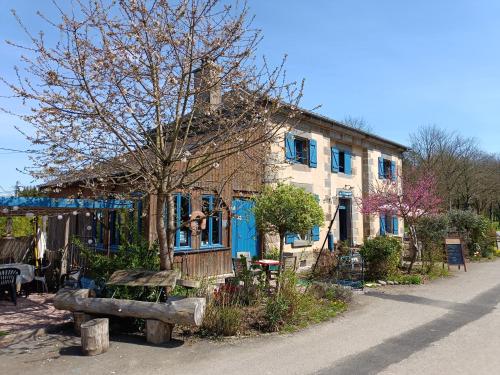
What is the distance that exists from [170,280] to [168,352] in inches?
43.5

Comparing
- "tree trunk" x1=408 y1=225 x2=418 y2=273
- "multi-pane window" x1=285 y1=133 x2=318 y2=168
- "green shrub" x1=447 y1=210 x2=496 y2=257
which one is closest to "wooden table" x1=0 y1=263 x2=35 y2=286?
"multi-pane window" x1=285 y1=133 x2=318 y2=168

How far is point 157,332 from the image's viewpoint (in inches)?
235

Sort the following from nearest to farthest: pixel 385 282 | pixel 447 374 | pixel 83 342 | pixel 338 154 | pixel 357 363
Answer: pixel 447 374 < pixel 357 363 < pixel 83 342 < pixel 385 282 < pixel 338 154

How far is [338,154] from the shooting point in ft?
56.6

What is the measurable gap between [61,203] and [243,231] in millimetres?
5536

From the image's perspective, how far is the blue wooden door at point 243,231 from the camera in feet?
39.6

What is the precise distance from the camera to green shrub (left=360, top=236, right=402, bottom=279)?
11086mm

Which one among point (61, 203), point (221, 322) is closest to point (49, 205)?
point (61, 203)

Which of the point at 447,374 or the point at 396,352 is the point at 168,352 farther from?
the point at 447,374

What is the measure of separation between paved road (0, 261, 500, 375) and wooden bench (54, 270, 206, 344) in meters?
0.33

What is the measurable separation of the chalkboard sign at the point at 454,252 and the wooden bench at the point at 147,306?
10711 millimetres

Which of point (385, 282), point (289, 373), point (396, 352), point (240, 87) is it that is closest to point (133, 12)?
point (240, 87)

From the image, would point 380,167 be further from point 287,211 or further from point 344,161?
point 287,211

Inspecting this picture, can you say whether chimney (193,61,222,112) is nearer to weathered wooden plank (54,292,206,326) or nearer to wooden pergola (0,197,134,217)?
weathered wooden plank (54,292,206,326)
